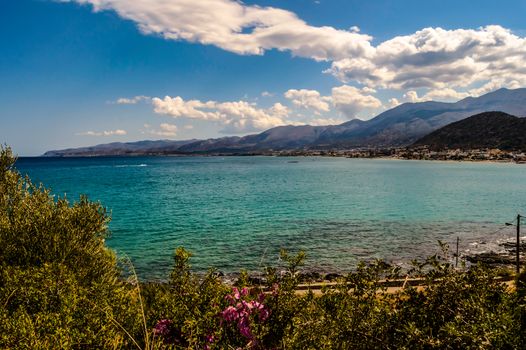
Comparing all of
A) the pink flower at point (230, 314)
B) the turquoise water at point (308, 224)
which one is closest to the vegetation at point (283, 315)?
the pink flower at point (230, 314)

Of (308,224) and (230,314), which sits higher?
(230,314)

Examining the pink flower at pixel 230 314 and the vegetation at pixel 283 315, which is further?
the pink flower at pixel 230 314

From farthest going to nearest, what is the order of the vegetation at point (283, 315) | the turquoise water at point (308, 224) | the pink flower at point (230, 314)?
the turquoise water at point (308, 224) → the pink flower at point (230, 314) → the vegetation at point (283, 315)

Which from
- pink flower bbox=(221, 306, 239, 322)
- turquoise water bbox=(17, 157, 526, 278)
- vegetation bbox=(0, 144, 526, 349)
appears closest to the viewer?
vegetation bbox=(0, 144, 526, 349)

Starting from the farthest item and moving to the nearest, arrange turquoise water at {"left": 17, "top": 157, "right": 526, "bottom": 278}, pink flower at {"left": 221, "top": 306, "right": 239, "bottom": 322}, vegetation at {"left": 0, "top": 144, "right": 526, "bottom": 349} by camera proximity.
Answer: turquoise water at {"left": 17, "top": 157, "right": 526, "bottom": 278} < pink flower at {"left": 221, "top": 306, "right": 239, "bottom": 322} < vegetation at {"left": 0, "top": 144, "right": 526, "bottom": 349}

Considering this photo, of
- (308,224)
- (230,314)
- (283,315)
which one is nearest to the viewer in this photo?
(230,314)

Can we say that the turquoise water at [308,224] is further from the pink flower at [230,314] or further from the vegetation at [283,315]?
the pink flower at [230,314]

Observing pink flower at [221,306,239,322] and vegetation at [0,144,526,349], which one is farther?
pink flower at [221,306,239,322]

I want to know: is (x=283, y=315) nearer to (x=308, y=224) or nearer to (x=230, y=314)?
(x=230, y=314)

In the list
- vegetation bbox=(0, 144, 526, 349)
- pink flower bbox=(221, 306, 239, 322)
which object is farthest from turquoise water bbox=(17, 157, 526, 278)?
pink flower bbox=(221, 306, 239, 322)

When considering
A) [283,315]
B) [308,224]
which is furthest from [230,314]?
[308,224]

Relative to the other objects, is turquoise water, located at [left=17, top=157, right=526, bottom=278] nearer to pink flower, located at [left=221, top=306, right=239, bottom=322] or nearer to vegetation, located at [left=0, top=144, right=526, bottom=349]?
vegetation, located at [left=0, top=144, right=526, bottom=349]

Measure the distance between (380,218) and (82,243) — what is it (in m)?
59.2

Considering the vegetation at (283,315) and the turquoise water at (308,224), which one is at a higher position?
the vegetation at (283,315)
